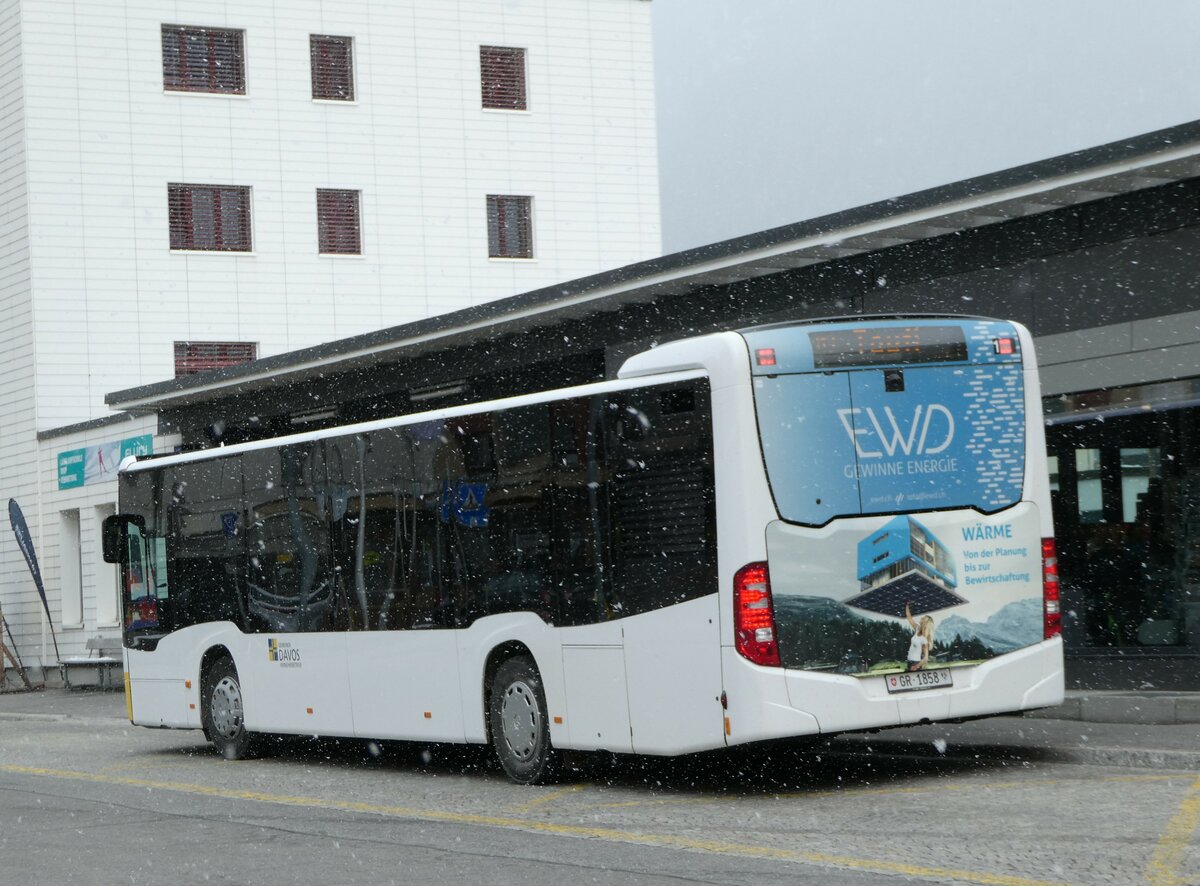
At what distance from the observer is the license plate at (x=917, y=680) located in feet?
38.0

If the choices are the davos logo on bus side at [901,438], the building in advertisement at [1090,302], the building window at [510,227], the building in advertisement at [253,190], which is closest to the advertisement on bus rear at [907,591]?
the davos logo on bus side at [901,438]

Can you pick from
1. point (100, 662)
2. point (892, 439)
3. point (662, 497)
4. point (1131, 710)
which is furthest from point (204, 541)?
point (100, 662)

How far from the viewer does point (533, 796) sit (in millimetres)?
12719

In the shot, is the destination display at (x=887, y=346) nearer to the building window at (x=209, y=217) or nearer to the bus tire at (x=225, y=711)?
the bus tire at (x=225, y=711)

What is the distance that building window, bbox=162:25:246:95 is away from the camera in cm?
3925

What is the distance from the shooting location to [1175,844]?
8875 millimetres

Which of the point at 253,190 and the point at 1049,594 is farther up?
the point at 253,190

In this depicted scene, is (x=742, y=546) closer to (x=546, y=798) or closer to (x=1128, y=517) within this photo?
(x=546, y=798)

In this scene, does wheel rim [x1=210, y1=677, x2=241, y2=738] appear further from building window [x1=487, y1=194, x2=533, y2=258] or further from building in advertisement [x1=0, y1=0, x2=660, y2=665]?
building window [x1=487, y1=194, x2=533, y2=258]

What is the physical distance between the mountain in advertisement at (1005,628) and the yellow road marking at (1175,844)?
1.67 metres

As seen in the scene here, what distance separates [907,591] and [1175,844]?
309 centimetres

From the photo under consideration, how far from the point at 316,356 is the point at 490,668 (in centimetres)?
1322

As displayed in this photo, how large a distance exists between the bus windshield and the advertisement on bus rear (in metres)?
0.14

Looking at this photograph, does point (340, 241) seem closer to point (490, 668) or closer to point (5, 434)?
point (5, 434)
